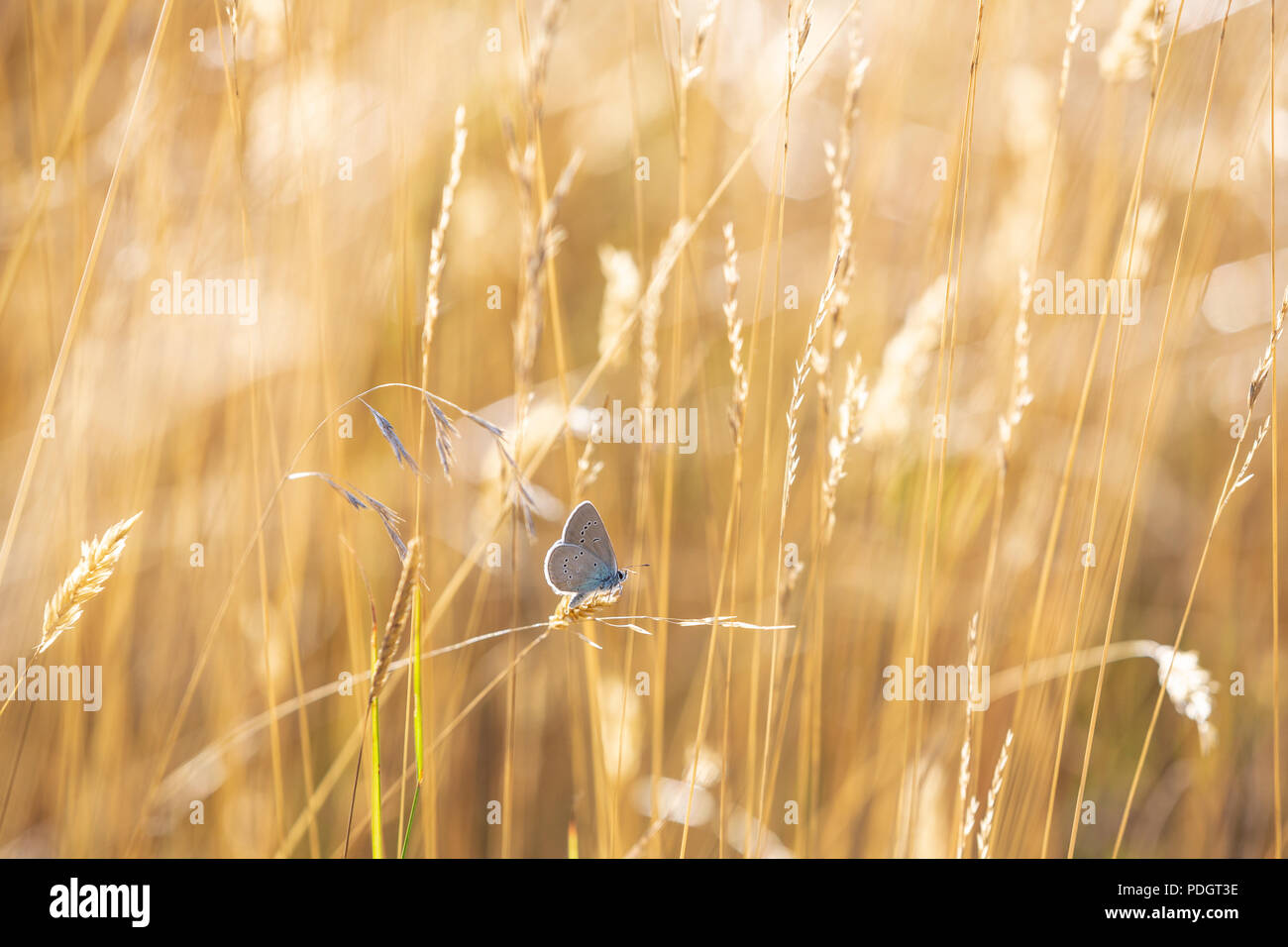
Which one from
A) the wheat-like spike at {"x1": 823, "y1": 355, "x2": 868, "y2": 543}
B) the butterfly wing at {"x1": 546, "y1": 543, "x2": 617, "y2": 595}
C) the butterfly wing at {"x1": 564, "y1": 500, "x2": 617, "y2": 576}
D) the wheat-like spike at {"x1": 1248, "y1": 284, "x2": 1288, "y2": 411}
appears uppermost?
the wheat-like spike at {"x1": 1248, "y1": 284, "x2": 1288, "y2": 411}

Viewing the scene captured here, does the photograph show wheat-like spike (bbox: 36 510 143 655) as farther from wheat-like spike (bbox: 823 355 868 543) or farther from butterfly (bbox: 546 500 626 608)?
wheat-like spike (bbox: 823 355 868 543)

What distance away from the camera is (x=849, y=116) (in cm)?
82

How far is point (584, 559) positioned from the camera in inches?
33.8

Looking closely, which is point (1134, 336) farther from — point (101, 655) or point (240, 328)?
point (101, 655)

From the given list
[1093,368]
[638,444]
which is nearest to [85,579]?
[638,444]

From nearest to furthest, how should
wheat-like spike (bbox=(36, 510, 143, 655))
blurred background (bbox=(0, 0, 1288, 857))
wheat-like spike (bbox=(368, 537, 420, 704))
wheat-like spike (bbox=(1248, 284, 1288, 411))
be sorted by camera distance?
wheat-like spike (bbox=(368, 537, 420, 704))
wheat-like spike (bbox=(36, 510, 143, 655))
wheat-like spike (bbox=(1248, 284, 1288, 411))
blurred background (bbox=(0, 0, 1288, 857))

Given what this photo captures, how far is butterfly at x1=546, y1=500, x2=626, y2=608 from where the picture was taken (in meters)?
0.83

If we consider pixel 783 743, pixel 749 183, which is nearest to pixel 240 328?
pixel 749 183

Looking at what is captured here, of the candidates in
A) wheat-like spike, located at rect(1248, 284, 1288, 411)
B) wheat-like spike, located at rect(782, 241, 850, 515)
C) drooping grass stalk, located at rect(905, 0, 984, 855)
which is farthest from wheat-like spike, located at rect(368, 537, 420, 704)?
wheat-like spike, located at rect(1248, 284, 1288, 411)

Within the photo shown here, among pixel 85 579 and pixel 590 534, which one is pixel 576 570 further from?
pixel 85 579

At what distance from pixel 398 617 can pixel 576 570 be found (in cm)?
32

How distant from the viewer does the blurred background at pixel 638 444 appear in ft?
3.63

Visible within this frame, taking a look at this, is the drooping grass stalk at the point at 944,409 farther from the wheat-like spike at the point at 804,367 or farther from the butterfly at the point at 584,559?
the butterfly at the point at 584,559

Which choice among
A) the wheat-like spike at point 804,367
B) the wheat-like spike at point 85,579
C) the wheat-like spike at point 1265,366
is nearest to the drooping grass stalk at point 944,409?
the wheat-like spike at point 804,367
